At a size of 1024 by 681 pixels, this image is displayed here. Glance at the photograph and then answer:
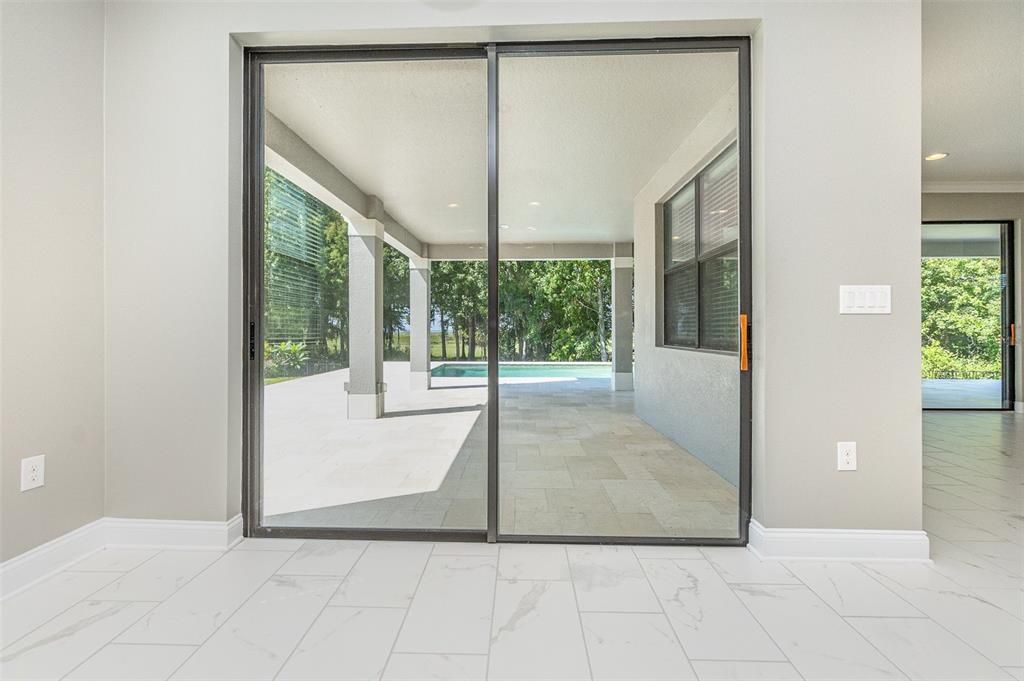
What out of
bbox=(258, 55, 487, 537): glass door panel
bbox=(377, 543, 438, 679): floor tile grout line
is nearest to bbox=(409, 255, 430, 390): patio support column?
bbox=(258, 55, 487, 537): glass door panel

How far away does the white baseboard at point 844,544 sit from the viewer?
2.21 meters

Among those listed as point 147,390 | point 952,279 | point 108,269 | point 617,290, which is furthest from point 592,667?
point 952,279

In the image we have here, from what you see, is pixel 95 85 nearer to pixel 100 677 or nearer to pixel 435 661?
pixel 100 677

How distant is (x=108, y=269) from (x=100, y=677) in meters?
1.70

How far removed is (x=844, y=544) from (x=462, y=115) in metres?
2.63

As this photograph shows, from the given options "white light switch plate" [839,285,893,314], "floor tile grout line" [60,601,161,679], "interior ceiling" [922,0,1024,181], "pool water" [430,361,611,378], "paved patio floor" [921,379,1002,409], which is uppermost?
"interior ceiling" [922,0,1024,181]

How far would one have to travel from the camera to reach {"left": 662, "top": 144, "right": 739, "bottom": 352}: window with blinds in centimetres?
276

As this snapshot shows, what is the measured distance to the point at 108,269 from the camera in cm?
234

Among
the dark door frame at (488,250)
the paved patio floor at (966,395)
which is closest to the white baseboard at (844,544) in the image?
the dark door frame at (488,250)

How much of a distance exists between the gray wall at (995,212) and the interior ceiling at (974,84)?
0.71 m

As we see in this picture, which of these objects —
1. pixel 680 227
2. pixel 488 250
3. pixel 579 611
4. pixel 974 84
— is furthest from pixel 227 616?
pixel 974 84

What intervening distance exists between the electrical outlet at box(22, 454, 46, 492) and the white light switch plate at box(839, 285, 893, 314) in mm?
3366

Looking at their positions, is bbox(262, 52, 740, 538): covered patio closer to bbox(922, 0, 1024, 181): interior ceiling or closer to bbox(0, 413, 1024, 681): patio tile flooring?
bbox(0, 413, 1024, 681): patio tile flooring

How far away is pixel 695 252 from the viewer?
371 cm
